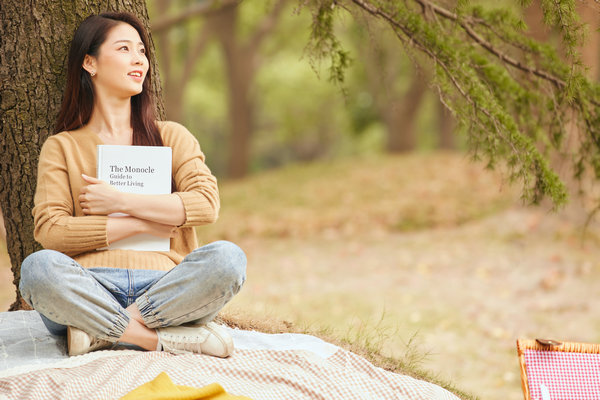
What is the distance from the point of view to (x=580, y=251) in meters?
6.85

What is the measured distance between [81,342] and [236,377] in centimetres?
59

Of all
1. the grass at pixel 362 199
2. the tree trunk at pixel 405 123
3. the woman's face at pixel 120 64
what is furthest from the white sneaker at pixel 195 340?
the tree trunk at pixel 405 123

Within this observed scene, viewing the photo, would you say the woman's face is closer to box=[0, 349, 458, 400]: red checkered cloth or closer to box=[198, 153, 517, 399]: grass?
box=[0, 349, 458, 400]: red checkered cloth

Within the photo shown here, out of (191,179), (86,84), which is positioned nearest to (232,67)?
(86,84)

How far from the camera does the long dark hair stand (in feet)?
8.84

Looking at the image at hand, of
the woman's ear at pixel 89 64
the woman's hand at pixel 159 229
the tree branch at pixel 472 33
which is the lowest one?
the woman's hand at pixel 159 229

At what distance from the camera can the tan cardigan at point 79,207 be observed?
98.4 inches

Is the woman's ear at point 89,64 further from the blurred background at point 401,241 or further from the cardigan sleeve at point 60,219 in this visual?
the blurred background at point 401,241

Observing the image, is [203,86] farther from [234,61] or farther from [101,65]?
[101,65]

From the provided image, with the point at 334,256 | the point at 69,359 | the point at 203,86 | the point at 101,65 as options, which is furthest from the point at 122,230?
the point at 203,86

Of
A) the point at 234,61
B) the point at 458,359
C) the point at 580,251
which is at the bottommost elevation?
the point at 458,359

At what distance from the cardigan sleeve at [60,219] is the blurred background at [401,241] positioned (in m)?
0.94

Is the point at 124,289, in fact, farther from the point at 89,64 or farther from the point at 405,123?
the point at 405,123

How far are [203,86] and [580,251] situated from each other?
16.6 metres
